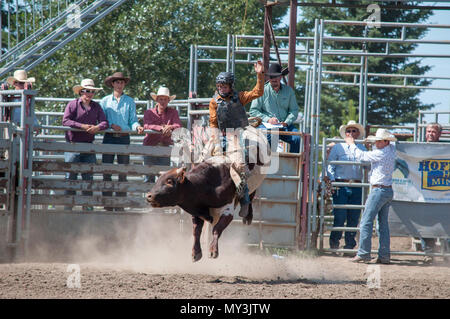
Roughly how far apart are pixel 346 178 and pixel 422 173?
125 cm

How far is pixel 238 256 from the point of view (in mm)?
10055

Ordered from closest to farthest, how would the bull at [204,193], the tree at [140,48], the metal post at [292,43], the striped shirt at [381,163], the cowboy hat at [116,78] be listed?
the bull at [204,193], the striped shirt at [381,163], the cowboy hat at [116,78], the metal post at [292,43], the tree at [140,48]

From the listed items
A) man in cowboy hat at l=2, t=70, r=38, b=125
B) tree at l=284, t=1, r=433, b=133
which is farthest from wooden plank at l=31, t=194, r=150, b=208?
tree at l=284, t=1, r=433, b=133

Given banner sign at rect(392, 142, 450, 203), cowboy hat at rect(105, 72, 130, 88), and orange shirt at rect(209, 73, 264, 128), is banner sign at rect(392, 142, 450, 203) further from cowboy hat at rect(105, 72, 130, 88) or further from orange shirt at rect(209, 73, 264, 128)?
cowboy hat at rect(105, 72, 130, 88)

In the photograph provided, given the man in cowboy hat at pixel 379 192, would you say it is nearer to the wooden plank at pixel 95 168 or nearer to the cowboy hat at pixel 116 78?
the wooden plank at pixel 95 168

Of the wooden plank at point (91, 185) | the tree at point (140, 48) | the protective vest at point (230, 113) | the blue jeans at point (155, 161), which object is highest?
the tree at point (140, 48)

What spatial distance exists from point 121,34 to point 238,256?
1310cm

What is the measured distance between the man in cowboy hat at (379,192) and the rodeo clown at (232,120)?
2.22 metres

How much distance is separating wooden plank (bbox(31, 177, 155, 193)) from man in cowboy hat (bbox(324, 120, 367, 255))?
322 cm

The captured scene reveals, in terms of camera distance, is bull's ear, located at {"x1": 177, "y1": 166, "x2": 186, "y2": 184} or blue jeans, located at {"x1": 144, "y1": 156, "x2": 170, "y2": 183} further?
blue jeans, located at {"x1": 144, "y1": 156, "x2": 170, "y2": 183}

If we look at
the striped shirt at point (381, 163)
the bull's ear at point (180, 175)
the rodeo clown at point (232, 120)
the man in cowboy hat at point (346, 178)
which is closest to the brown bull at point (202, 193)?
the bull's ear at point (180, 175)

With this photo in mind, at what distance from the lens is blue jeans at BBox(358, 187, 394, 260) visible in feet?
32.9

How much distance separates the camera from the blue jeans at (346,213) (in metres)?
10.9
